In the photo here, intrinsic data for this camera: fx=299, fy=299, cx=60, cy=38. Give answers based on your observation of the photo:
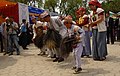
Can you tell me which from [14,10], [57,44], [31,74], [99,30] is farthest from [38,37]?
[14,10]

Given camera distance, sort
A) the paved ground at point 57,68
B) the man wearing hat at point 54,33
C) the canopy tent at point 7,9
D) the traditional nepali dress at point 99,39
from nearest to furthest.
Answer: the paved ground at point 57,68
the man wearing hat at point 54,33
the traditional nepali dress at point 99,39
the canopy tent at point 7,9

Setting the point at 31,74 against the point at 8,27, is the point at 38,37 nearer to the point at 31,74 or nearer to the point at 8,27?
the point at 8,27

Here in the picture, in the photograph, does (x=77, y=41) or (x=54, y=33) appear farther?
(x=54, y=33)

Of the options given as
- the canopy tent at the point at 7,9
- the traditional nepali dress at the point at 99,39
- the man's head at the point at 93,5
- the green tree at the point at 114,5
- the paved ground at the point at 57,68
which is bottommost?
the paved ground at the point at 57,68

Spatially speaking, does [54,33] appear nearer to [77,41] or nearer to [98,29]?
[98,29]

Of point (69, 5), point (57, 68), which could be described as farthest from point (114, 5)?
point (57, 68)

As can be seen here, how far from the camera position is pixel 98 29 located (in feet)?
33.4

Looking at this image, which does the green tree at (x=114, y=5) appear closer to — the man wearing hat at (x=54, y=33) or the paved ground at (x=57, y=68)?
the man wearing hat at (x=54, y=33)

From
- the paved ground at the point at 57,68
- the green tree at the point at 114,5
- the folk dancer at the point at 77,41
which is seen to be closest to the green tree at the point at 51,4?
the green tree at the point at 114,5

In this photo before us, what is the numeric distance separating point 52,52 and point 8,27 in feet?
9.71

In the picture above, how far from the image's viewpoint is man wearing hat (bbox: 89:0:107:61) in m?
10.1

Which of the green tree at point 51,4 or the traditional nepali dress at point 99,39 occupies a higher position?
the green tree at point 51,4

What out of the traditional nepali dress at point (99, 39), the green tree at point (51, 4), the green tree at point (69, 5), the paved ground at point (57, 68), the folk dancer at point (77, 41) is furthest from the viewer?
the green tree at point (51, 4)

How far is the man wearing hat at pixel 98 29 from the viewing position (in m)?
10.1
